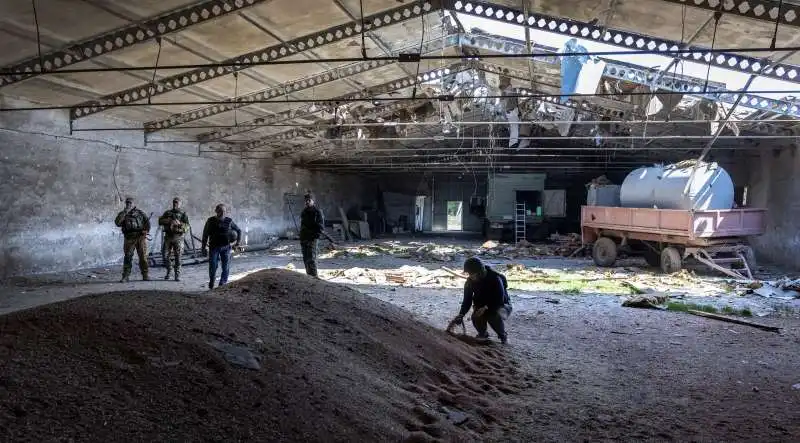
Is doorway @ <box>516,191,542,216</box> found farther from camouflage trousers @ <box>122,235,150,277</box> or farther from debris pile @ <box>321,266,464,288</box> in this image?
camouflage trousers @ <box>122,235,150,277</box>

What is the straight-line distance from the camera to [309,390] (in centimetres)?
360

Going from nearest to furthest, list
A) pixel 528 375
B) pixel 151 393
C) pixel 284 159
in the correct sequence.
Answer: pixel 151 393, pixel 528 375, pixel 284 159

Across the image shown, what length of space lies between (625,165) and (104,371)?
25073 millimetres

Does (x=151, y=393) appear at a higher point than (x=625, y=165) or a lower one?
lower

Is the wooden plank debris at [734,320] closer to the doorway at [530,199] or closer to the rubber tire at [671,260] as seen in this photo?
the rubber tire at [671,260]

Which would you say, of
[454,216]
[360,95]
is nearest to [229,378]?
[360,95]

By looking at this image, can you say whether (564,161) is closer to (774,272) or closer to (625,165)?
(625,165)

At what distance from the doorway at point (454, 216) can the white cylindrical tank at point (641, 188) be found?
16.9 metres

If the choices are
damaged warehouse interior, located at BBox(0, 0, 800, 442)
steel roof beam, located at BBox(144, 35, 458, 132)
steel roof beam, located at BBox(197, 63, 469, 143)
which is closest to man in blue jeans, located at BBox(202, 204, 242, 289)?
damaged warehouse interior, located at BBox(0, 0, 800, 442)

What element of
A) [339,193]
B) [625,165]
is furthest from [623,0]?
[339,193]

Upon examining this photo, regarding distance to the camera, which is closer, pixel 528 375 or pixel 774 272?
pixel 528 375

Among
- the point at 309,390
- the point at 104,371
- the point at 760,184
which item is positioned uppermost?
the point at 760,184

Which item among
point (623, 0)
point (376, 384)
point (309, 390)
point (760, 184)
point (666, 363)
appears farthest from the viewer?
point (760, 184)

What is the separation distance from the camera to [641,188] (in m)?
15.2
